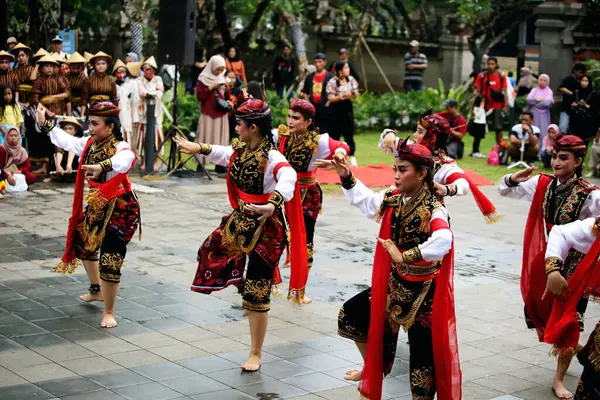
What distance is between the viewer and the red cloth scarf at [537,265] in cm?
687

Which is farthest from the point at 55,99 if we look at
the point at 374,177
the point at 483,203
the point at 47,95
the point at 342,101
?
the point at 483,203

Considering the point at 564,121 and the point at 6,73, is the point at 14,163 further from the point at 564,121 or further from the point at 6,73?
the point at 564,121

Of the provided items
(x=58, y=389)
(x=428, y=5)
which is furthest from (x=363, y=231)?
(x=428, y=5)

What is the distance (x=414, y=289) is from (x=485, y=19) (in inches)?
918

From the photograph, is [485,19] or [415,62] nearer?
[415,62]

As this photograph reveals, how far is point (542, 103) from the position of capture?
1922 centimetres

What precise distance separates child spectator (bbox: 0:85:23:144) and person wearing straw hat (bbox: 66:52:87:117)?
3.57 ft

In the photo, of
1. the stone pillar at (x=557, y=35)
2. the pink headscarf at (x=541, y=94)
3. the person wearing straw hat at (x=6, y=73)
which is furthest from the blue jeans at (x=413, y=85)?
the person wearing straw hat at (x=6, y=73)

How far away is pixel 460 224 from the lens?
1286cm

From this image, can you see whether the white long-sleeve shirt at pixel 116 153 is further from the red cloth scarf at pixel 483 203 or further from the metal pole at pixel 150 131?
the metal pole at pixel 150 131

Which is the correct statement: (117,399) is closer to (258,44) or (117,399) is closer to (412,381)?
(412,381)

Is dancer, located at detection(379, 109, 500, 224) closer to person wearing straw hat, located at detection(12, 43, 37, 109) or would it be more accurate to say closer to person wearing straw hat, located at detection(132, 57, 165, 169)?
person wearing straw hat, located at detection(132, 57, 165, 169)

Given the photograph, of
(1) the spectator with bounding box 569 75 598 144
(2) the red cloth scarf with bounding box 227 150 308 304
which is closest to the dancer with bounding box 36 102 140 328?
(2) the red cloth scarf with bounding box 227 150 308 304

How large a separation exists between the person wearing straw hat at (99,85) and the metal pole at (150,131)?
65 cm
